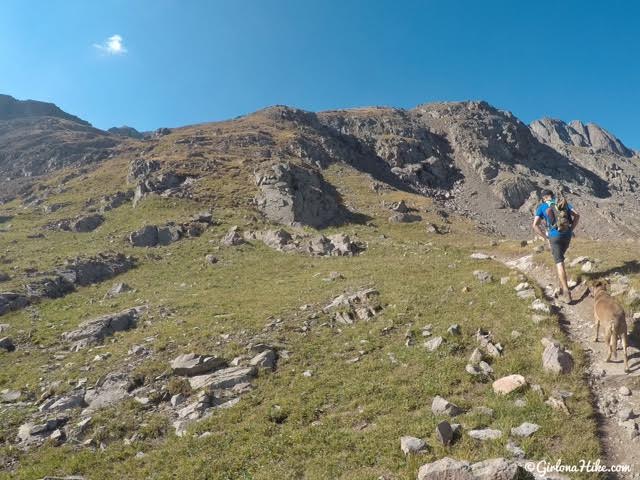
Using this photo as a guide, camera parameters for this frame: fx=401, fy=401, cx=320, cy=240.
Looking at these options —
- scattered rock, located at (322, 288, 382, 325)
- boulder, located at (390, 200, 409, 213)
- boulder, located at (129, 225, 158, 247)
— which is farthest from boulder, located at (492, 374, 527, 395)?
boulder, located at (390, 200, 409, 213)

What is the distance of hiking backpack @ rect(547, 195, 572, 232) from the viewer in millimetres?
14867

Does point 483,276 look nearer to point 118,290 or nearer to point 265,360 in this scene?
point 265,360

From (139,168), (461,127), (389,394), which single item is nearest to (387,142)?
(461,127)

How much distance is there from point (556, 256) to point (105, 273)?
37.6 m

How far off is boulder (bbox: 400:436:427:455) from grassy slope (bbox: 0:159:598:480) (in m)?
0.15

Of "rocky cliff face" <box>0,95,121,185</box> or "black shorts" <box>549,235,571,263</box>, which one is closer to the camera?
"black shorts" <box>549,235,571,263</box>

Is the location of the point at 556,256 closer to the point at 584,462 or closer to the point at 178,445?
the point at 584,462

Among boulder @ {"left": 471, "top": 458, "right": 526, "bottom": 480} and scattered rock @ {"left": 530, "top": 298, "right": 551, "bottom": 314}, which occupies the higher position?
scattered rock @ {"left": 530, "top": 298, "right": 551, "bottom": 314}

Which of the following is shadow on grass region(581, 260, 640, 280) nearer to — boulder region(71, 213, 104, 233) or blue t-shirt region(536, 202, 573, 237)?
blue t-shirt region(536, 202, 573, 237)

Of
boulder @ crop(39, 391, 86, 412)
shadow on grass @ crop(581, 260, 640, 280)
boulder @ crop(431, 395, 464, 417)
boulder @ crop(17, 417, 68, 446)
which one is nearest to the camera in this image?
boulder @ crop(431, 395, 464, 417)

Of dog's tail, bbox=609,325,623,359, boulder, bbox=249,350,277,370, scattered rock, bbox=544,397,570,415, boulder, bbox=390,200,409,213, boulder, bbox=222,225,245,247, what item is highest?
boulder, bbox=390,200,409,213

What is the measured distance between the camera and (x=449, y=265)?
2655 cm

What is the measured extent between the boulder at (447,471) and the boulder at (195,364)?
9.94m

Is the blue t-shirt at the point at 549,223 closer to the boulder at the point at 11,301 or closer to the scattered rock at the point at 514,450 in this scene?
the scattered rock at the point at 514,450
